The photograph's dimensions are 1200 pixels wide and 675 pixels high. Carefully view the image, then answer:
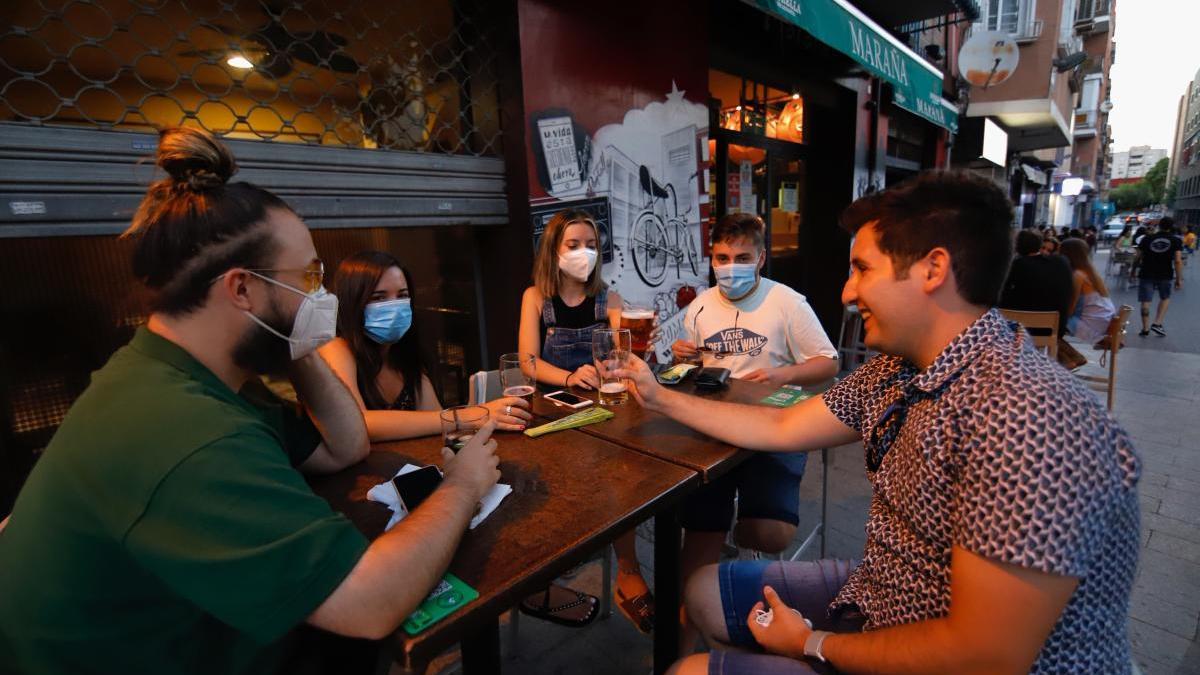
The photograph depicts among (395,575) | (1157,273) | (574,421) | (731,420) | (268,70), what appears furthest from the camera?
(1157,273)

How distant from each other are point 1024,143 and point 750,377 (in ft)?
59.7

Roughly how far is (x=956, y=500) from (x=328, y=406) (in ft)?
5.13

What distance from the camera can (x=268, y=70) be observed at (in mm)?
2951

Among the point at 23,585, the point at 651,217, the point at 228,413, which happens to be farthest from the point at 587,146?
the point at 23,585

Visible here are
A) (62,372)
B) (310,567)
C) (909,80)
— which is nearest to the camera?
(310,567)

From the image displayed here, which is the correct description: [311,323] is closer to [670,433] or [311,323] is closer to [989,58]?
[670,433]

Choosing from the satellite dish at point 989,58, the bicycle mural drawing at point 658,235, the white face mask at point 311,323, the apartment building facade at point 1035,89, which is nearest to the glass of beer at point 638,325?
the white face mask at point 311,323

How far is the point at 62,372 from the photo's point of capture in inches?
95.7

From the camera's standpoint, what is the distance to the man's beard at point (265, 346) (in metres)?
1.25

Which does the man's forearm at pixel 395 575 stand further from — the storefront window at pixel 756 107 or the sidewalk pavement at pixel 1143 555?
the storefront window at pixel 756 107

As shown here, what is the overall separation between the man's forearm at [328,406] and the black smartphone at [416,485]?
31cm

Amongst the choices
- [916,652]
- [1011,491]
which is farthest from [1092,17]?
[916,652]

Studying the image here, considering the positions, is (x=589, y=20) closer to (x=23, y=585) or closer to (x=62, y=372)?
(x=62, y=372)

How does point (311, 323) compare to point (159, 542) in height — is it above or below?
above
